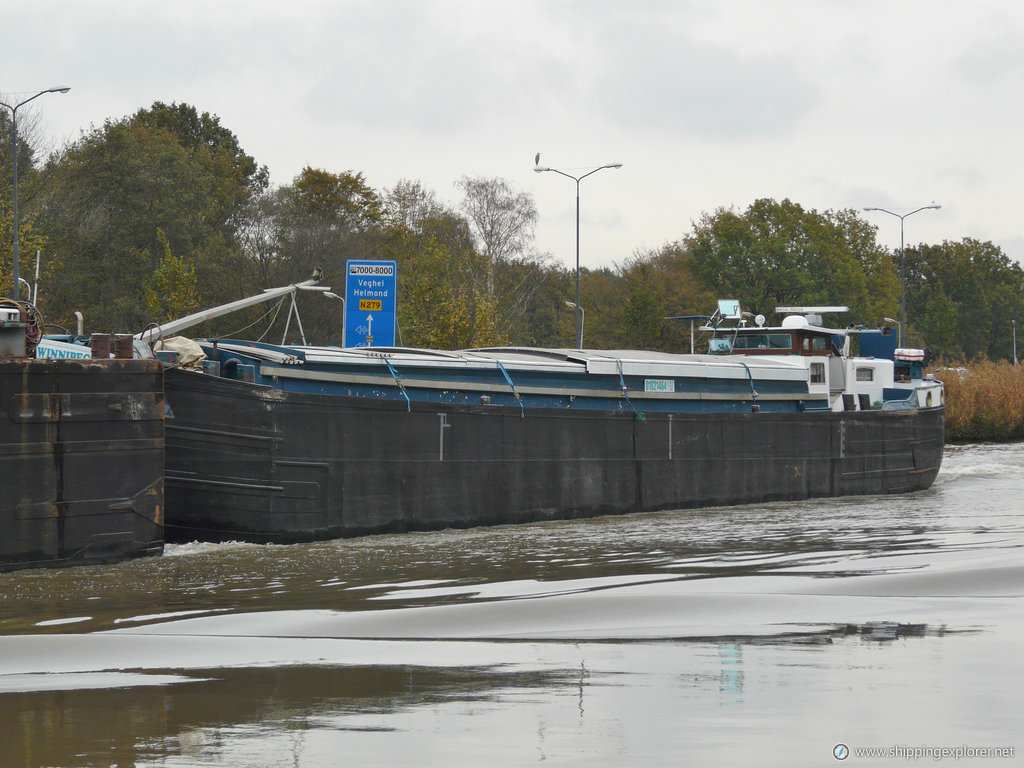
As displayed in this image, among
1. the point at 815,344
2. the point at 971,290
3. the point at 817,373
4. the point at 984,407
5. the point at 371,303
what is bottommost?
the point at 984,407

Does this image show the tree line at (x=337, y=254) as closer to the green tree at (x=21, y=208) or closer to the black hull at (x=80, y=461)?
the green tree at (x=21, y=208)

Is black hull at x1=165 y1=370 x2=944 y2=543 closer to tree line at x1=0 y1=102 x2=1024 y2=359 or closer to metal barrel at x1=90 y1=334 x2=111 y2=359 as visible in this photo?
metal barrel at x1=90 y1=334 x2=111 y2=359

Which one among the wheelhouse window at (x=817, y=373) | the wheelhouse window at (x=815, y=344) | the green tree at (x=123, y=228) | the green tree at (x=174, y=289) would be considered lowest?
the wheelhouse window at (x=817, y=373)

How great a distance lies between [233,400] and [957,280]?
394 ft

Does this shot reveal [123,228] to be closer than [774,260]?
Yes

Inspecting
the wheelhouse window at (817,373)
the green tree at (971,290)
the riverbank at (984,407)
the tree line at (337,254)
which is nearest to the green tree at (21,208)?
the tree line at (337,254)

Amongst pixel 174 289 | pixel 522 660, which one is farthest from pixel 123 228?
pixel 522 660

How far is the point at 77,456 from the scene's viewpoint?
1495cm

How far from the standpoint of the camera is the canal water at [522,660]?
251 inches

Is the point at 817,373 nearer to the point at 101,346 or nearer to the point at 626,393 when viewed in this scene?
the point at 626,393

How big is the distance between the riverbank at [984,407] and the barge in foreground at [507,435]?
82.1ft

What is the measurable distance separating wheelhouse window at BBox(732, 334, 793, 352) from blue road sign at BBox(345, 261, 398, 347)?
32.9ft

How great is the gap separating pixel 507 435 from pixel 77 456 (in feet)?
26.3

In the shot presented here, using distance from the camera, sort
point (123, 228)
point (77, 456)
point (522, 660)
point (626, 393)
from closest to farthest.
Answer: point (522, 660) < point (77, 456) < point (626, 393) < point (123, 228)
